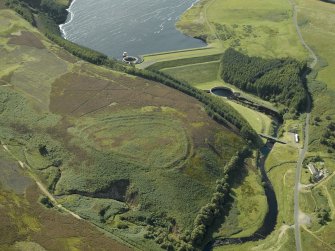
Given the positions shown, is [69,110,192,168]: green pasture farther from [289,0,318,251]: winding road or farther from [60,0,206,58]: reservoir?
[60,0,206,58]: reservoir

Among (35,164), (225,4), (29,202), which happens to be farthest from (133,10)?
(29,202)

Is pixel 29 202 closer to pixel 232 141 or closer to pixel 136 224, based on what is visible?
pixel 136 224

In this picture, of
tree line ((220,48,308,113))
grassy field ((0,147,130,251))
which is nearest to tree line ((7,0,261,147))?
tree line ((220,48,308,113))

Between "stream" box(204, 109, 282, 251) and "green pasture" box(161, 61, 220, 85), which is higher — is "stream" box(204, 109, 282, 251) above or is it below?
below

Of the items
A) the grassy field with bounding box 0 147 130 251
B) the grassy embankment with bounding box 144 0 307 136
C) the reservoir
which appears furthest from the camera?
the reservoir

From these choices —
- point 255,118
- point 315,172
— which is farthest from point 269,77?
point 315,172
